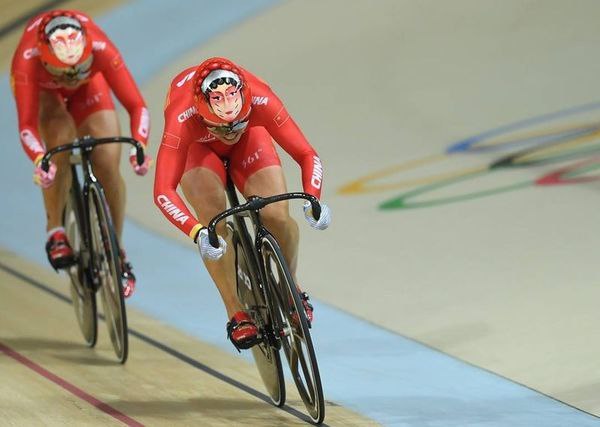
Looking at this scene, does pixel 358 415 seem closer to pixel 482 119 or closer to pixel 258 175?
pixel 258 175

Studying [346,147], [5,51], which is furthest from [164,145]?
[5,51]

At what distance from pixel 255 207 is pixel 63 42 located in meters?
1.36

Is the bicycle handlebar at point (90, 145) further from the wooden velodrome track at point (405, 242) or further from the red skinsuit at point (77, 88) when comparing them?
the wooden velodrome track at point (405, 242)

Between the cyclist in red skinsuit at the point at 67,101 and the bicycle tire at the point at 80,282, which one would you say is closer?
the cyclist in red skinsuit at the point at 67,101

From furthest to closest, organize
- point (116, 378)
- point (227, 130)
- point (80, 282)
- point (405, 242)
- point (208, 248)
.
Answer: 1. point (405, 242)
2. point (80, 282)
3. point (116, 378)
4. point (227, 130)
5. point (208, 248)

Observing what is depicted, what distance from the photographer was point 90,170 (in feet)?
16.1

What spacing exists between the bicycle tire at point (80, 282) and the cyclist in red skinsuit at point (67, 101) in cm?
7

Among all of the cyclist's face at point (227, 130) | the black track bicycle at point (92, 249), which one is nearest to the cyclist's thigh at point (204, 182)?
the cyclist's face at point (227, 130)

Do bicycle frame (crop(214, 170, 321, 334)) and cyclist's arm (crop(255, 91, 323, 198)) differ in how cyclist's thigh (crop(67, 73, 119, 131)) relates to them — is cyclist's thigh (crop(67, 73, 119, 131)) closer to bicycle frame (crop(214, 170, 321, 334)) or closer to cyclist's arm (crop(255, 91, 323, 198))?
bicycle frame (crop(214, 170, 321, 334))

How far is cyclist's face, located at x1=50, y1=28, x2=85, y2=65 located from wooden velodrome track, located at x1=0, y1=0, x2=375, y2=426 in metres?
1.25

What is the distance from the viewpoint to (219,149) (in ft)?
13.9

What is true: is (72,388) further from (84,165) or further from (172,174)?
(172,174)

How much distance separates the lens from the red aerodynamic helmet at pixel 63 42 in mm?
4801

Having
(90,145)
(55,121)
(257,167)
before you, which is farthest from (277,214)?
(55,121)
